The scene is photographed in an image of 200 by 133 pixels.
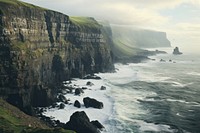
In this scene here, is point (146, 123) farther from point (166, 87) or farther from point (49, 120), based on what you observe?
point (166, 87)

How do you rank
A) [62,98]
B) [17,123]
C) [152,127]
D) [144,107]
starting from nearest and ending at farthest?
[17,123] → [152,127] → [144,107] → [62,98]

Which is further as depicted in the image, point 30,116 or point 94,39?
point 94,39

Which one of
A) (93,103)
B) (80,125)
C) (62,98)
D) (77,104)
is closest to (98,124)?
(80,125)

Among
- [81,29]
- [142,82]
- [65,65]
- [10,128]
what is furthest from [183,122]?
[81,29]

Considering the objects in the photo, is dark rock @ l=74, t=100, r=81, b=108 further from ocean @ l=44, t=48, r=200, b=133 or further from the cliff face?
the cliff face

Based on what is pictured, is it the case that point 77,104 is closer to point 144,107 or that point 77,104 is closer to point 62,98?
point 62,98

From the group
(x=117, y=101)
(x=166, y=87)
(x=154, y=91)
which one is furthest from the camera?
(x=166, y=87)
